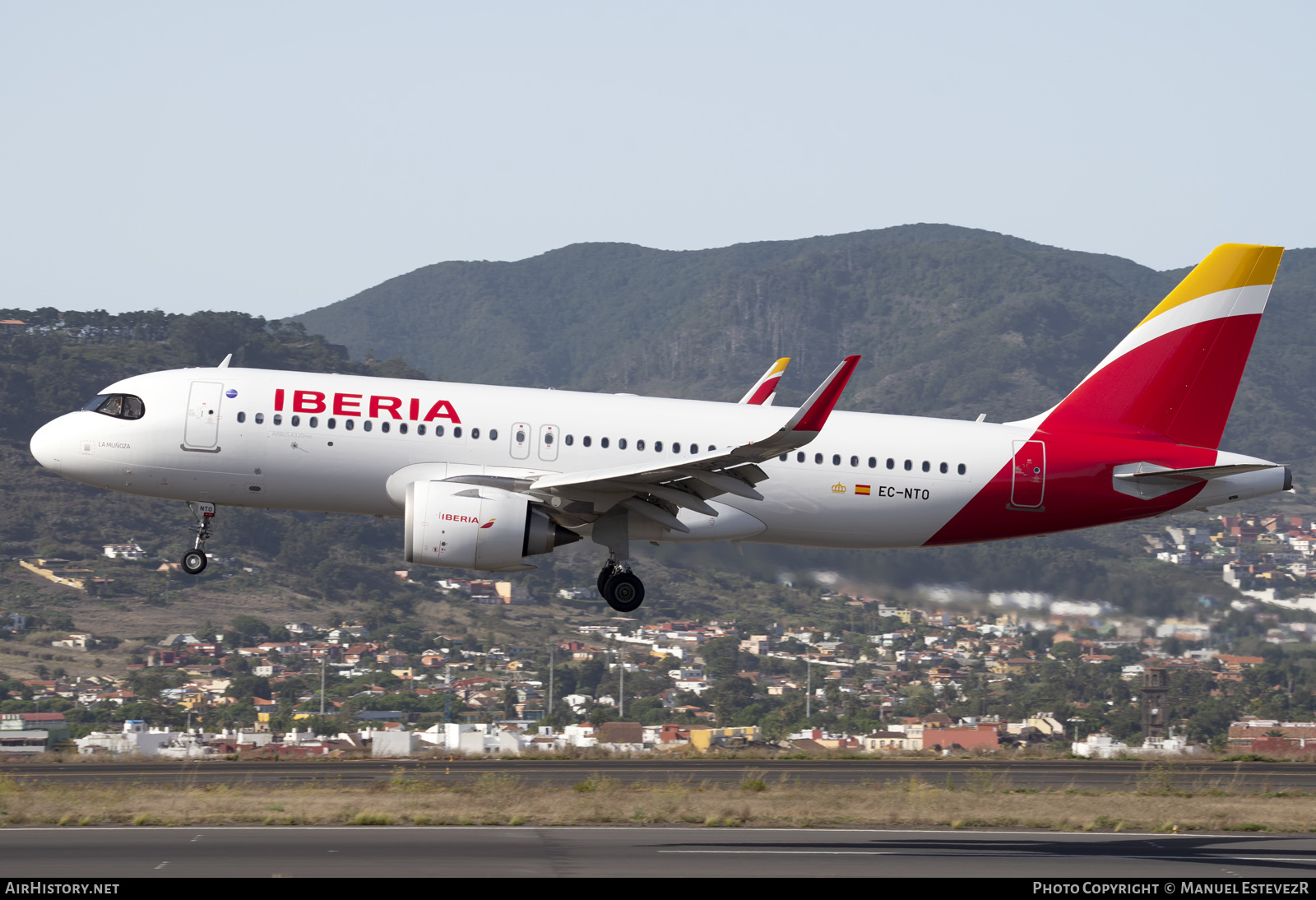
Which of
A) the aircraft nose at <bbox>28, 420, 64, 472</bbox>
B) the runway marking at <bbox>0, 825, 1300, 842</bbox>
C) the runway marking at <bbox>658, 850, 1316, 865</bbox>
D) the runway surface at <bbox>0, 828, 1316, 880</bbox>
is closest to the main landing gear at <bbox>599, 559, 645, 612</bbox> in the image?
the runway marking at <bbox>0, 825, 1300, 842</bbox>

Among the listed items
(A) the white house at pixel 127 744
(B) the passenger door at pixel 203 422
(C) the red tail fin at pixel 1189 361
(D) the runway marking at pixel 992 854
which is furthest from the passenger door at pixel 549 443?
(A) the white house at pixel 127 744

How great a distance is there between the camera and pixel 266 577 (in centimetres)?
11481

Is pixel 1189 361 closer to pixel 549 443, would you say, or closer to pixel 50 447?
pixel 549 443

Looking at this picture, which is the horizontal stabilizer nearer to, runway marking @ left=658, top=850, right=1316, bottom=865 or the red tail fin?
the red tail fin

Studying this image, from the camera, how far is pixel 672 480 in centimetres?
2605

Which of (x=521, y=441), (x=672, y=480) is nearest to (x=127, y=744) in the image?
(x=521, y=441)

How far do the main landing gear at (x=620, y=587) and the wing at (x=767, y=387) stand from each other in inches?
216

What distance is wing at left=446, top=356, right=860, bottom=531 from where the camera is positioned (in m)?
23.2

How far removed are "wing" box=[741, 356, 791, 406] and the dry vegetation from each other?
334 inches

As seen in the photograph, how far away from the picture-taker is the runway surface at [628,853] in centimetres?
1794

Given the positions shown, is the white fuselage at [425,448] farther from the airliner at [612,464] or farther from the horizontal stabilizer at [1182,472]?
A: the horizontal stabilizer at [1182,472]

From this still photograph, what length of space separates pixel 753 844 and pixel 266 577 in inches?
3913

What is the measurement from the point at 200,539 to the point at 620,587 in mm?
8756

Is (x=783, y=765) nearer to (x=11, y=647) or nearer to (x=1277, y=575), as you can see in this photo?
(x=1277, y=575)
